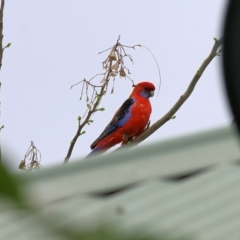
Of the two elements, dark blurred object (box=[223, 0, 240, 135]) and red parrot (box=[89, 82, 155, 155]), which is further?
red parrot (box=[89, 82, 155, 155])

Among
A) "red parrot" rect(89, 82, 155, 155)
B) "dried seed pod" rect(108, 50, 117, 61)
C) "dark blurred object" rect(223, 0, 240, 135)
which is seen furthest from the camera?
"red parrot" rect(89, 82, 155, 155)

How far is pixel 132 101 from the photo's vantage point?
270 inches

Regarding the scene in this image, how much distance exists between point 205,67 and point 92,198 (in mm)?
2758

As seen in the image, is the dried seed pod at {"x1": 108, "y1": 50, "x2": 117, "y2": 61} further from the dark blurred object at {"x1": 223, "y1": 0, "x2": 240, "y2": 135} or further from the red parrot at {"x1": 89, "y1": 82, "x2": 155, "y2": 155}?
the dark blurred object at {"x1": 223, "y1": 0, "x2": 240, "y2": 135}

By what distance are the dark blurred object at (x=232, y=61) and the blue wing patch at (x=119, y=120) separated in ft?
19.0

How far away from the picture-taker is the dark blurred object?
2.01 feet

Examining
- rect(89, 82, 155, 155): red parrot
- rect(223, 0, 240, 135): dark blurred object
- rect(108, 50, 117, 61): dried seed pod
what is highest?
rect(89, 82, 155, 155): red parrot

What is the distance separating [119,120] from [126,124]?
0.21 m

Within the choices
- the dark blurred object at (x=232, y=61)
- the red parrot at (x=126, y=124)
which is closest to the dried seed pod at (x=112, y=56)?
the red parrot at (x=126, y=124)

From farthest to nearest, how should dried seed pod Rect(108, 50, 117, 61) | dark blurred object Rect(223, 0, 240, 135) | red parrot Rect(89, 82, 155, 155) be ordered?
1. red parrot Rect(89, 82, 155, 155)
2. dried seed pod Rect(108, 50, 117, 61)
3. dark blurred object Rect(223, 0, 240, 135)

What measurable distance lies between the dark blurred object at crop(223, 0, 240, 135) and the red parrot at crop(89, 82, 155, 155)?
5.73 metres

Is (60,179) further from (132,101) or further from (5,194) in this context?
(132,101)

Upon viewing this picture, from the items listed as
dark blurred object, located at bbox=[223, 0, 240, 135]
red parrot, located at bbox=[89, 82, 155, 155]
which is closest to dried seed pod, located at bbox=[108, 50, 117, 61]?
red parrot, located at bbox=[89, 82, 155, 155]

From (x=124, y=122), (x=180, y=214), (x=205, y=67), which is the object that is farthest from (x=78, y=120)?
(x=180, y=214)
